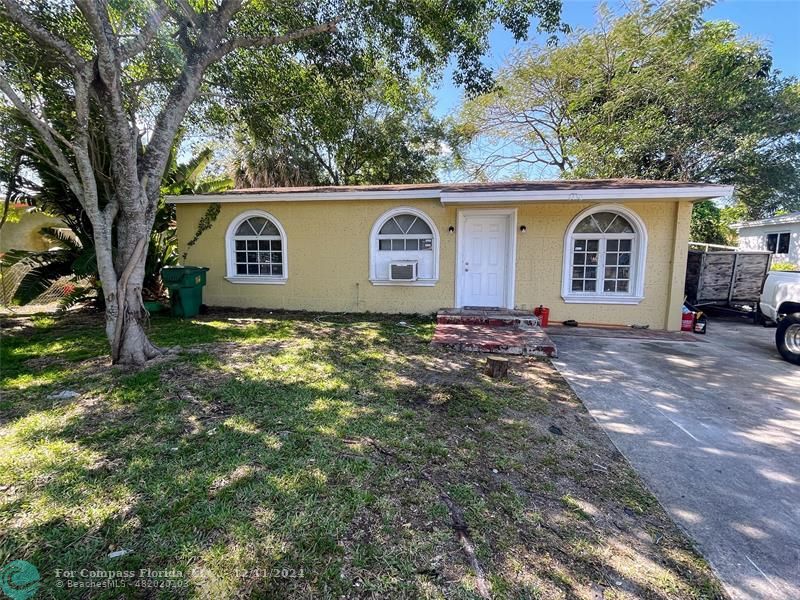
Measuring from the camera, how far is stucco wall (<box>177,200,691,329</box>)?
24.1ft

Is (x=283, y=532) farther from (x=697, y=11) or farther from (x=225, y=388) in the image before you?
(x=697, y=11)

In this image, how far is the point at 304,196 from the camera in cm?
821

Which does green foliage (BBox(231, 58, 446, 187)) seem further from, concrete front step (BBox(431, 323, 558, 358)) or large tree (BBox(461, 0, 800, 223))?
concrete front step (BBox(431, 323, 558, 358))

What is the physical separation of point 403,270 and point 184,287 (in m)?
4.90

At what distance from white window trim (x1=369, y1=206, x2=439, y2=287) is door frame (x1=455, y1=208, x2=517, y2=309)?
1.61 ft

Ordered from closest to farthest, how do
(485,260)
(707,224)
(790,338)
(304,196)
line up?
(790,338), (485,260), (304,196), (707,224)

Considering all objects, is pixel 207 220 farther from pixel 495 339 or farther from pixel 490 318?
pixel 495 339

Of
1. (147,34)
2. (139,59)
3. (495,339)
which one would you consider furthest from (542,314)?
(139,59)

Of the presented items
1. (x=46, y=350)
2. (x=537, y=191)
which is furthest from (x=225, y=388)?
(x=537, y=191)

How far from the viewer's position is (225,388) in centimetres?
403

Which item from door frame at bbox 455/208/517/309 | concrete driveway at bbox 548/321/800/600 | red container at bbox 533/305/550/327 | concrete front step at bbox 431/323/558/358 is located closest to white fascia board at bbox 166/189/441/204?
door frame at bbox 455/208/517/309

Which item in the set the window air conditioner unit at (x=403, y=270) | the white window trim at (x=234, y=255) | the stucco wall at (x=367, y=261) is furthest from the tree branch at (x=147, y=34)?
the window air conditioner unit at (x=403, y=270)

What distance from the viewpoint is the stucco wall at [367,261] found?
24.1 feet

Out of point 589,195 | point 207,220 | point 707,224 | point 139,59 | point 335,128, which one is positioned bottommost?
point 207,220
